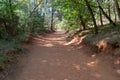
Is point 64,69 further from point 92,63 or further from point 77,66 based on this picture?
point 92,63

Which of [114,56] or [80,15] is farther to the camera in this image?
[80,15]

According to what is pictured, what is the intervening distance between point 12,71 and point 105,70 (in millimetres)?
3869

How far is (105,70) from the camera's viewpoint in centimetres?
828

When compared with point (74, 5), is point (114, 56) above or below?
below

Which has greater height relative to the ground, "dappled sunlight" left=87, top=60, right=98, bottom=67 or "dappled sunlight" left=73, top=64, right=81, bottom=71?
"dappled sunlight" left=87, top=60, right=98, bottom=67

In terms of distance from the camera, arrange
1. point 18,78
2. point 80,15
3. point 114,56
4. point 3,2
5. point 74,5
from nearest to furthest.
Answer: point 18,78 < point 114,56 < point 3,2 < point 74,5 < point 80,15

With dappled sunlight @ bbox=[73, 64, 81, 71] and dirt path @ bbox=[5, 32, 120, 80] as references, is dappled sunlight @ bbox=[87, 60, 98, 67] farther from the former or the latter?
dappled sunlight @ bbox=[73, 64, 81, 71]

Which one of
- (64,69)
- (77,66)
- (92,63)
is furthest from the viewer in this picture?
(92,63)

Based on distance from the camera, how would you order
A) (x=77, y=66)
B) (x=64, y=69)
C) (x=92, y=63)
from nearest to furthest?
1. (x=64, y=69)
2. (x=77, y=66)
3. (x=92, y=63)

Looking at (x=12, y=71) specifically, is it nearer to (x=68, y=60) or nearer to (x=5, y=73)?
(x=5, y=73)

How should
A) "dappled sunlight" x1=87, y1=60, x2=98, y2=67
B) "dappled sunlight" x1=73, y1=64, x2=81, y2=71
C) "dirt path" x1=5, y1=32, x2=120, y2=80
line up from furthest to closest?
1. "dappled sunlight" x1=87, y1=60, x2=98, y2=67
2. "dappled sunlight" x1=73, y1=64, x2=81, y2=71
3. "dirt path" x1=5, y1=32, x2=120, y2=80

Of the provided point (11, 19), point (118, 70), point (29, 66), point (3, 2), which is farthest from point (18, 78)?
point (11, 19)

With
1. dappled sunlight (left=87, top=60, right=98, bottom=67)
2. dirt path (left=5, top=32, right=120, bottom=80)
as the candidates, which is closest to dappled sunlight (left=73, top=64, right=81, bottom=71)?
dirt path (left=5, top=32, right=120, bottom=80)

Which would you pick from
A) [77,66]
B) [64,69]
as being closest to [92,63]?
[77,66]
